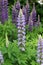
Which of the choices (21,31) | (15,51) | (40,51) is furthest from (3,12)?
(40,51)

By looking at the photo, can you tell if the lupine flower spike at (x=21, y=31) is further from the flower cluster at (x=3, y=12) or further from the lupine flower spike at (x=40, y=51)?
the flower cluster at (x=3, y=12)

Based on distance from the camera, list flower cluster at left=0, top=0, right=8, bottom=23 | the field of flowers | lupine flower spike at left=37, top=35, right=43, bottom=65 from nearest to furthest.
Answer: lupine flower spike at left=37, top=35, right=43, bottom=65, the field of flowers, flower cluster at left=0, top=0, right=8, bottom=23

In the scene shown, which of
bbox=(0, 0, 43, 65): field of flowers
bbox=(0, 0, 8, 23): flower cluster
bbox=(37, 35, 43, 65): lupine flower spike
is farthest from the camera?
bbox=(0, 0, 8, 23): flower cluster

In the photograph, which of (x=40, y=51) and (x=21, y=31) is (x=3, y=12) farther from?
(x=40, y=51)

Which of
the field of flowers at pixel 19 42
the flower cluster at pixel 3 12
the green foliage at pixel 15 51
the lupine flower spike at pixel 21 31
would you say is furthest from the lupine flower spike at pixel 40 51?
the flower cluster at pixel 3 12

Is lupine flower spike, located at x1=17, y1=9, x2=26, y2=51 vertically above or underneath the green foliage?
above

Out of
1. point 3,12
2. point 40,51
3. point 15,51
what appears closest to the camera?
point 40,51

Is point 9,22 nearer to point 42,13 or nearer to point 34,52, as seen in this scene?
point 34,52

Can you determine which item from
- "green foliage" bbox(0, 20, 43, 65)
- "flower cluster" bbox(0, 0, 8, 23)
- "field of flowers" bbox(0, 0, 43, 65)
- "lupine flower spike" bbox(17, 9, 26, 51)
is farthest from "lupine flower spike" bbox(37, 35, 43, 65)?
"flower cluster" bbox(0, 0, 8, 23)

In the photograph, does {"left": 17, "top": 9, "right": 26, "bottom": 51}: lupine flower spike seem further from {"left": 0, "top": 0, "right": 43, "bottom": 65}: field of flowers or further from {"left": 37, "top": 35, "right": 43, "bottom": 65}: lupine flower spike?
{"left": 37, "top": 35, "right": 43, "bottom": 65}: lupine flower spike

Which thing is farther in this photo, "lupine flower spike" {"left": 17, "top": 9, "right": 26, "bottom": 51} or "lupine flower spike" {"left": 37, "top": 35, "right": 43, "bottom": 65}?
"lupine flower spike" {"left": 17, "top": 9, "right": 26, "bottom": 51}

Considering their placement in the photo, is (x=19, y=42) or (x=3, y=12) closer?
(x=19, y=42)

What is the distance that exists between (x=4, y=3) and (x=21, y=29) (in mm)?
1017

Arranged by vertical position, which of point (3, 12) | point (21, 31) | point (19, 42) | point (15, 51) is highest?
point (3, 12)
